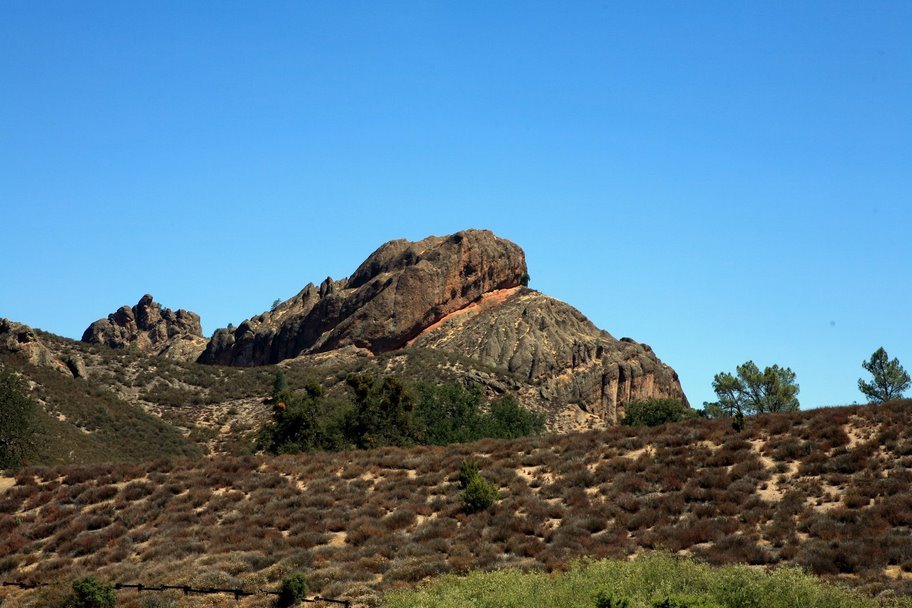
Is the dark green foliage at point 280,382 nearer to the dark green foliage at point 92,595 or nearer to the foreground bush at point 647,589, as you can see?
the dark green foliage at point 92,595

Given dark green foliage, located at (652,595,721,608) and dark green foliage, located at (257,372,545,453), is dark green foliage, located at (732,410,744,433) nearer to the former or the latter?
dark green foliage, located at (652,595,721,608)

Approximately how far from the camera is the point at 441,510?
36125 millimetres

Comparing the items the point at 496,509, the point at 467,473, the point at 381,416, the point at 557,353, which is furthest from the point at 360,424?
the point at 557,353

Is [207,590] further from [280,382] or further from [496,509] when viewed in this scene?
[280,382]

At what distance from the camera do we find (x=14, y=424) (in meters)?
60.5

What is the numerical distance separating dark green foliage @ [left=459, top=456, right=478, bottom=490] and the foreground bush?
12.6 m

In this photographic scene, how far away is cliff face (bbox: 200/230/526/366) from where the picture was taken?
13562 centimetres

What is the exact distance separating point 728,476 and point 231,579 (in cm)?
1861

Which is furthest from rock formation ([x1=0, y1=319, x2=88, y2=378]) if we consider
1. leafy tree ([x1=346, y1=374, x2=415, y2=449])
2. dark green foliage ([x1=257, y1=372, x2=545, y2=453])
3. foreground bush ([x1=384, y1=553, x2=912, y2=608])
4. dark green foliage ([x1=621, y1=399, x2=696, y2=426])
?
foreground bush ([x1=384, y1=553, x2=912, y2=608])

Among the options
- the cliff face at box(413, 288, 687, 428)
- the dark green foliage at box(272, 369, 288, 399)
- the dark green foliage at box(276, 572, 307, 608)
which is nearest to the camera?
the dark green foliage at box(276, 572, 307, 608)

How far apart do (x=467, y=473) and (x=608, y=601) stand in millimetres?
18168

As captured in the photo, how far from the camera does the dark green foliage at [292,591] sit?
88.1 ft

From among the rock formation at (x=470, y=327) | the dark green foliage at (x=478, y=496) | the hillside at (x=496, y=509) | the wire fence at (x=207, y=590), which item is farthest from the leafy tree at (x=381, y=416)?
the rock formation at (x=470, y=327)

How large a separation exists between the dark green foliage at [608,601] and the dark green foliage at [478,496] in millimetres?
14488
